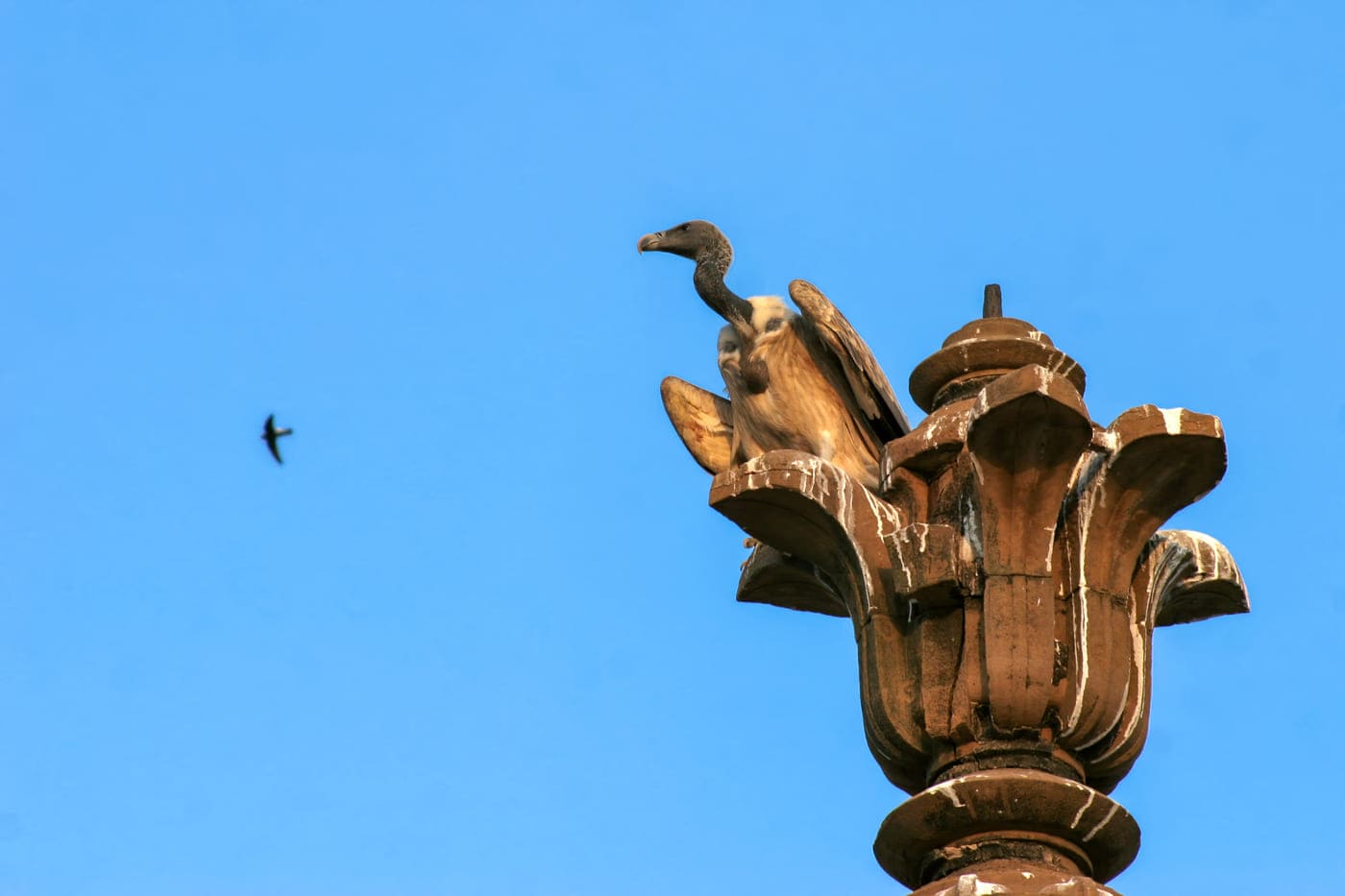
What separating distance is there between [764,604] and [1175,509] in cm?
242

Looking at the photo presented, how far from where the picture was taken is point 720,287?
14.2m

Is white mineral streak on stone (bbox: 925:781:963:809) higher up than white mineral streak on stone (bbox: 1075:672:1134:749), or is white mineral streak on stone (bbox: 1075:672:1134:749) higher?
white mineral streak on stone (bbox: 1075:672:1134:749)

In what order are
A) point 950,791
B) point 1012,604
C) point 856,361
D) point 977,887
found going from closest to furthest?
point 977,887 → point 950,791 → point 1012,604 → point 856,361

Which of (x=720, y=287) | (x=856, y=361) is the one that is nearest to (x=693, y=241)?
(x=720, y=287)

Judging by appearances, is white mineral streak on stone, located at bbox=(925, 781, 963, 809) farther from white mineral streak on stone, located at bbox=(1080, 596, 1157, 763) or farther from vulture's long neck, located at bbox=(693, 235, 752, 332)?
vulture's long neck, located at bbox=(693, 235, 752, 332)

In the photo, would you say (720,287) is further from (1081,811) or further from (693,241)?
(1081,811)

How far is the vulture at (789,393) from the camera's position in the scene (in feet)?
42.4

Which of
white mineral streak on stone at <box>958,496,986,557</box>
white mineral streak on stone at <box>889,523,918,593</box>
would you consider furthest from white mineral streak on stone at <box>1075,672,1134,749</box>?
white mineral streak on stone at <box>889,523,918,593</box>

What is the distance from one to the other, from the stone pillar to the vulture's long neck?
9.43 ft

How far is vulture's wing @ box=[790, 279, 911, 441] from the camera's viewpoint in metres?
12.8

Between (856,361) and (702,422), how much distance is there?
4.07ft

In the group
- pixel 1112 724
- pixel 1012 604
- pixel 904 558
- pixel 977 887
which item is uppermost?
pixel 904 558

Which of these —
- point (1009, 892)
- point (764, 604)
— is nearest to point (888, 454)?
point (764, 604)

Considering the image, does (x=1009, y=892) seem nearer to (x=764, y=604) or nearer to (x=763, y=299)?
(x=764, y=604)
